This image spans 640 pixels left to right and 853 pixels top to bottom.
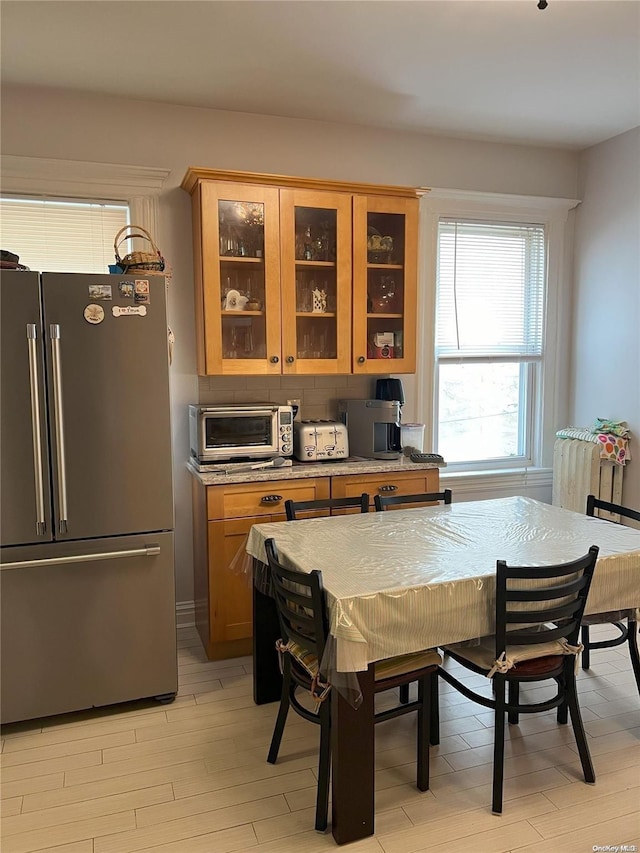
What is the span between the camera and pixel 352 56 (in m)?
2.90

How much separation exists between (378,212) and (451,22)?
3.65 ft

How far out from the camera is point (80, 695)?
108 inches

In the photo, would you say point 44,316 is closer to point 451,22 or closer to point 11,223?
point 11,223

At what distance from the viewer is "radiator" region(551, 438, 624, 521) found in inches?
157

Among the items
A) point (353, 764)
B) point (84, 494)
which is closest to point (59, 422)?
point (84, 494)

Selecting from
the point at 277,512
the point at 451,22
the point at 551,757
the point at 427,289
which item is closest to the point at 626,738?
the point at 551,757

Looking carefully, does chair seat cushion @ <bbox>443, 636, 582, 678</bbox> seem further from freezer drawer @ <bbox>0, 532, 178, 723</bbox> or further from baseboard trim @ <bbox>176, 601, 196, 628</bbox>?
baseboard trim @ <bbox>176, 601, 196, 628</bbox>

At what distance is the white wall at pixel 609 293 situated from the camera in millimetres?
3941

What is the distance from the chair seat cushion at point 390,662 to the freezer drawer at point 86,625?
83cm

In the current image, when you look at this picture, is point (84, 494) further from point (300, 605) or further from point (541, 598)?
point (541, 598)

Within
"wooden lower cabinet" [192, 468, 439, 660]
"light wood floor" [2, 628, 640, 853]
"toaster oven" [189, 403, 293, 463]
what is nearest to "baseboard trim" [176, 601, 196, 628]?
"wooden lower cabinet" [192, 468, 439, 660]

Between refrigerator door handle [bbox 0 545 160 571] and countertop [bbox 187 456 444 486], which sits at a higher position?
countertop [bbox 187 456 444 486]

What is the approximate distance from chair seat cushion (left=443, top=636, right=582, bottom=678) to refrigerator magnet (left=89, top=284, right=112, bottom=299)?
74.8 inches

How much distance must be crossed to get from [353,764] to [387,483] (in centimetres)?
172
